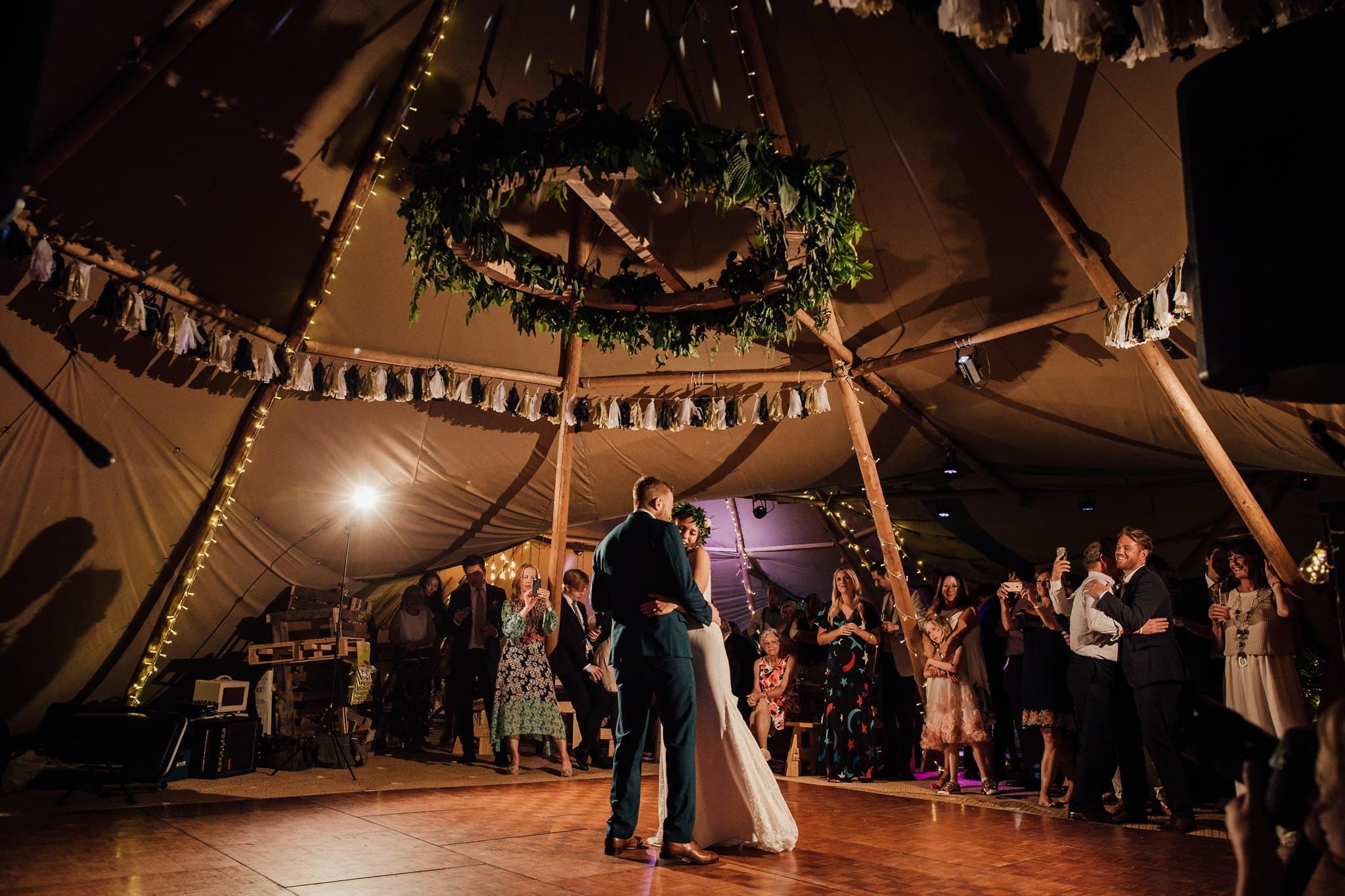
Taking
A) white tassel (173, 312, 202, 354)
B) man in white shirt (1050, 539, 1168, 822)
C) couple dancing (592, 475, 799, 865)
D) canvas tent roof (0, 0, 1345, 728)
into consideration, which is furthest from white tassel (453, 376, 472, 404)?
man in white shirt (1050, 539, 1168, 822)

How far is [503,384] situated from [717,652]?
12.4ft

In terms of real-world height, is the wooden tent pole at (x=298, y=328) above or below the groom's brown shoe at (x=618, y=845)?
above

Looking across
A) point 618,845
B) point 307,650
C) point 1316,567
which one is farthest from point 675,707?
point 1316,567

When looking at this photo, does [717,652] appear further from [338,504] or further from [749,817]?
[338,504]

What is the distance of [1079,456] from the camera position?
8.32 meters

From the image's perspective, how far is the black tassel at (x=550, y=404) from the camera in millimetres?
7519

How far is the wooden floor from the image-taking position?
328 cm

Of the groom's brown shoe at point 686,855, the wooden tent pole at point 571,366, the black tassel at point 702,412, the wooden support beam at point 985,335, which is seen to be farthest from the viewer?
the black tassel at point 702,412

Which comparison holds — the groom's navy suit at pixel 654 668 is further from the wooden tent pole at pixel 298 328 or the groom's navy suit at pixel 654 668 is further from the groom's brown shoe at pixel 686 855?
the wooden tent pole at pixel 298 328

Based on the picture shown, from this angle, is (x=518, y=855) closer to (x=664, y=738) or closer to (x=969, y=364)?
(x=664, y=738)

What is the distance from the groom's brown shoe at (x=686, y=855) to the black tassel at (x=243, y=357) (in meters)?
4.16

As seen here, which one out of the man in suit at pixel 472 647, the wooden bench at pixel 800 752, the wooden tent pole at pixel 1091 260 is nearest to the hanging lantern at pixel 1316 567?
the wooden tent pole at pixel 1091 260

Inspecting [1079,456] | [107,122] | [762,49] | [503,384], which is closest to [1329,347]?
[762,49]

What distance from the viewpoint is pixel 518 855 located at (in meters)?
3.80
